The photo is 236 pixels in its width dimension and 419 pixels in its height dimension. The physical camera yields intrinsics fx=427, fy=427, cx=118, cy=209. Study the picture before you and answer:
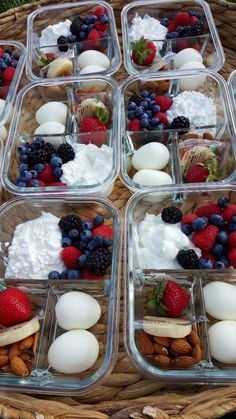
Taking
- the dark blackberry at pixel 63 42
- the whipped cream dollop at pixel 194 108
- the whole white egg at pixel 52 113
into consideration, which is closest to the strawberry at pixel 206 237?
the whipped cream dollop at pixel 194 108

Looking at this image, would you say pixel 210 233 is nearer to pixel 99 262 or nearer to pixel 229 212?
pixel 229 212

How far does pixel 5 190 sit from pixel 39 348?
1.87ft

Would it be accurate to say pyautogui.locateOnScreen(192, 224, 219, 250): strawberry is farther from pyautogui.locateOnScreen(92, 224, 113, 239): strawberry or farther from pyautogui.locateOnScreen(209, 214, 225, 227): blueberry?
pyautogui.locateOnScreen(92, 224, 113, 239): strawberry

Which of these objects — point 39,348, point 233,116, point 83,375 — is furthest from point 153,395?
point 233,116

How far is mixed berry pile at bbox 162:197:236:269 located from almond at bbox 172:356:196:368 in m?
0.25

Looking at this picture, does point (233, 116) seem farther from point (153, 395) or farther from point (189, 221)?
point (153, 395)

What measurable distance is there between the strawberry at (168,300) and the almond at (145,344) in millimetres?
75

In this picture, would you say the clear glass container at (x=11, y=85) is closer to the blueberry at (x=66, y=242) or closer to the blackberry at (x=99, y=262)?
the blueberry at (x=66, y=242)

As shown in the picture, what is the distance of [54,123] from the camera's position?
1.52 metres

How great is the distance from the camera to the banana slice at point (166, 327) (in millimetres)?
948

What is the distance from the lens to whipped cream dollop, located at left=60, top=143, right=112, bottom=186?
4.39 feet

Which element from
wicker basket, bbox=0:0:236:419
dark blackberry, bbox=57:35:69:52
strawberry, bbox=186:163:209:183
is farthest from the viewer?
dark blackberry, bbox=57:35:69:52

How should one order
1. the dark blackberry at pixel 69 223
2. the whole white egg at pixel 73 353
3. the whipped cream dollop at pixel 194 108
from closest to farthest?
the whole white egg at pixel 73 353 < the dark blackberry at pixel 69 223 < the whipped cream dollop at pixel 194 108

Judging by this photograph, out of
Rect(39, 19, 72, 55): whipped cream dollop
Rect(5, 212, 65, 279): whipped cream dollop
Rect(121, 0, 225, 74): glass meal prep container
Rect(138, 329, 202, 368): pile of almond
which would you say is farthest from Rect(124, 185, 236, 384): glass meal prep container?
Rect(39, 19, 72, 55): whipped cream dollop
